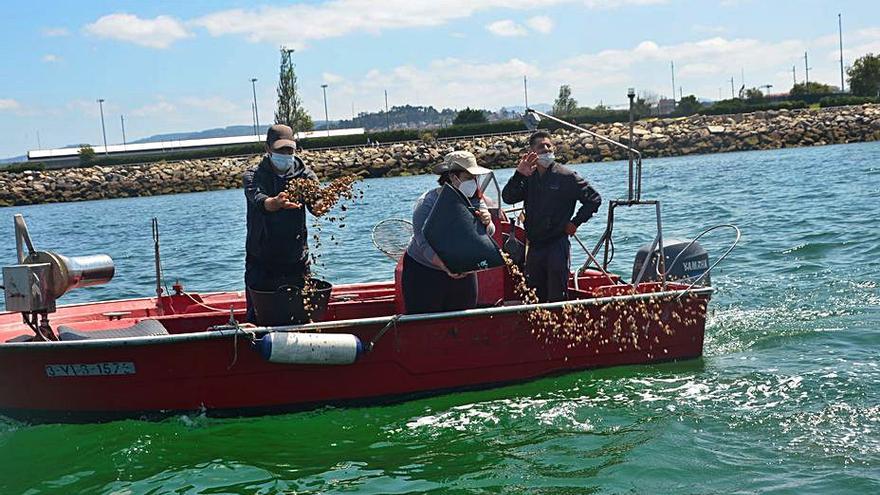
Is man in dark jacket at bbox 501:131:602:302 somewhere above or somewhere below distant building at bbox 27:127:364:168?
below

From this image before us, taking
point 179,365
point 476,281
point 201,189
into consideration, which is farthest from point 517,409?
point 201,189

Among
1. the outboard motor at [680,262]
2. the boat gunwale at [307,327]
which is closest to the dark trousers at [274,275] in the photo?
the boat gunwale at [307,327]

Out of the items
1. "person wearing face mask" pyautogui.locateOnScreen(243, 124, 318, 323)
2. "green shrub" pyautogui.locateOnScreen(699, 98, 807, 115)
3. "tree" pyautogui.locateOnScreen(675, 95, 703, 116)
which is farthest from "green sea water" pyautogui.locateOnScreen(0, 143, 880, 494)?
"tree" pyautogui.locateOnScreen(675, 95, 703, 116)

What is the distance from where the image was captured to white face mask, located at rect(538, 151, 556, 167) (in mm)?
8586

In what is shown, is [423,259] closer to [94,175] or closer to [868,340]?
[868,340]

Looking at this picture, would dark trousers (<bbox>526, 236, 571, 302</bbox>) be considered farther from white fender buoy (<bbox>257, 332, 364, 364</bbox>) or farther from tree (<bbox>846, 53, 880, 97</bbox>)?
tree (<bbox>846, 53, 880, 97</bbox>)

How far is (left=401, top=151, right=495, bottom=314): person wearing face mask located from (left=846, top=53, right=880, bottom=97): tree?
234 feet

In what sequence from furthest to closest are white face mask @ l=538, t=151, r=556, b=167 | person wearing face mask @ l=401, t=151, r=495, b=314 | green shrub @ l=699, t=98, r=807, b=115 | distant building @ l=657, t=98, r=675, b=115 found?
distant building @ l=657, t=98, r=675, b=115, green shrub @ l=699, t=98, r=807, b=115, white face mask @ l=538, t=151, r=556, b=167, person wearing face mask @ l=401, t=151, r=495, b=314

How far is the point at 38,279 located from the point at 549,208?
4029 millimetres

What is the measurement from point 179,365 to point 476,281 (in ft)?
7.93

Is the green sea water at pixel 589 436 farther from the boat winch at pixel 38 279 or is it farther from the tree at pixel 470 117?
the tree at pixel 470 117

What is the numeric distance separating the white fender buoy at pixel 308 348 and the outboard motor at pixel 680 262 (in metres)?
3.38

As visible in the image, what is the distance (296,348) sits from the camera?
296 inches

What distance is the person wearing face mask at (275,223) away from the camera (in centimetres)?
773
